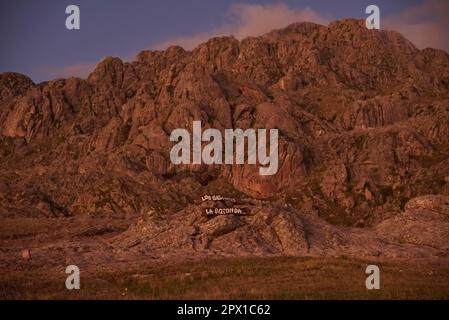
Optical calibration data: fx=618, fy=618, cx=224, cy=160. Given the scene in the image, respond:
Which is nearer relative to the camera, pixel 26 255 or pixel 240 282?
pixel 240 282

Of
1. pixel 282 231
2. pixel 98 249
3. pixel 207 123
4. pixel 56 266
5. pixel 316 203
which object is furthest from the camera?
pixel 207 123

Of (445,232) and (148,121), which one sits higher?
(148,121)

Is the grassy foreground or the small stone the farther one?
the small stone

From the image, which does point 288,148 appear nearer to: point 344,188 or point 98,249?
point 344,188

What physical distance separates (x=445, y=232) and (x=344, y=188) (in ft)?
315

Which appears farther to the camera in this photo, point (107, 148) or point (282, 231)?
point (107, 148)

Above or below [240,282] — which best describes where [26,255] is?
below

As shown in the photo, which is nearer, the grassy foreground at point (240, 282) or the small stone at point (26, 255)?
the grassy foreground at point (240, 282)

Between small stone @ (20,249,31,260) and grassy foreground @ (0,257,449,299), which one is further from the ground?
grassy foreground @ (0,257,449,299)

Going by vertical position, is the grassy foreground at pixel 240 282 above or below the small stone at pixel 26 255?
above

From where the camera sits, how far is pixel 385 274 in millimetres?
36594

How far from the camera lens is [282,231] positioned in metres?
54.4
